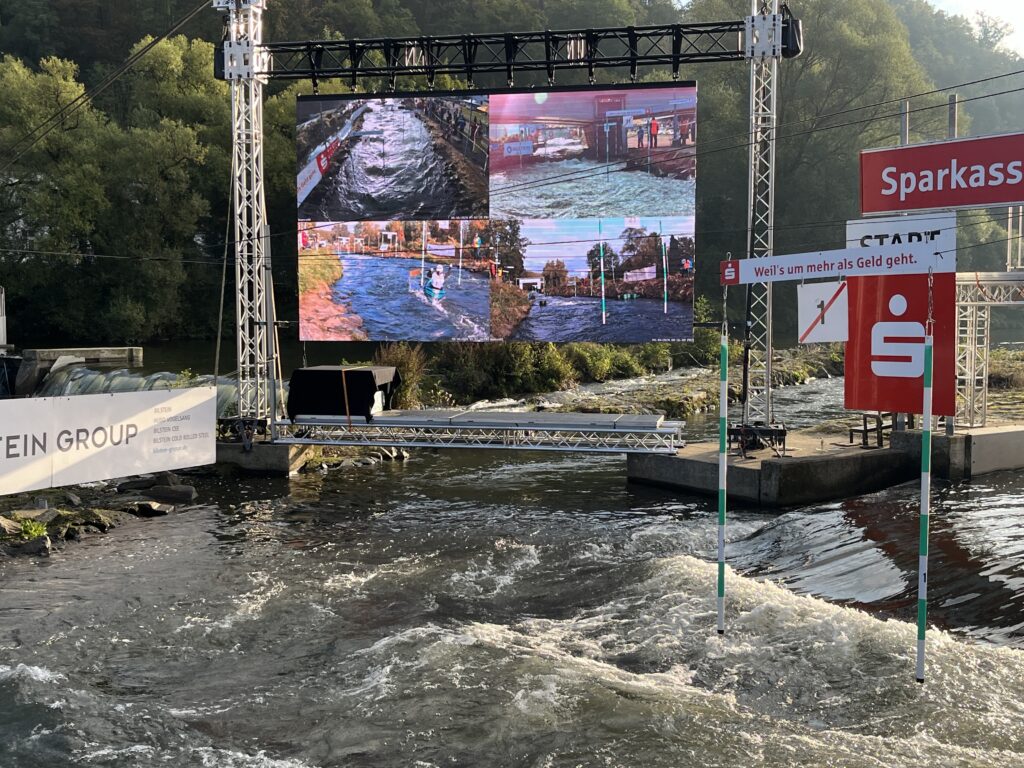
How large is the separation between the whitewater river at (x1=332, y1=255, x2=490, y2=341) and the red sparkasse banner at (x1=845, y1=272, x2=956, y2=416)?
987 cm

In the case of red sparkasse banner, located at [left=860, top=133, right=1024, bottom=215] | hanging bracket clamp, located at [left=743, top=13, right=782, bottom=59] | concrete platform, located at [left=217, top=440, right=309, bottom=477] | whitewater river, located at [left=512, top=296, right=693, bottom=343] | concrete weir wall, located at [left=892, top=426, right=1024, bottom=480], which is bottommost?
concrete platform, located at [left=217, top=440, right=309, bottom=477]

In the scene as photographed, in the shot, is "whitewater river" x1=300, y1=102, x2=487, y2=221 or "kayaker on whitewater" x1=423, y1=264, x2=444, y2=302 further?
"kayaker on whitewater" x1=423, y1=264, x2=444, y2=302

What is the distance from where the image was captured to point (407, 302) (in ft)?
85.4

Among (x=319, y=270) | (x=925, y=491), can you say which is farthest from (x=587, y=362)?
(x=925, y=491)

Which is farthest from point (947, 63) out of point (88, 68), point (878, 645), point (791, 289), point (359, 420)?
point (878, 645)

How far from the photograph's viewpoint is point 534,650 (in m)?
11.3

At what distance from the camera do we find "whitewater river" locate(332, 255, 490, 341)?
85.1ft

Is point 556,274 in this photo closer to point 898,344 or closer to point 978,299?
point 898,344

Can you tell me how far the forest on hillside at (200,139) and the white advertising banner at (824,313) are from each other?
12.9 m

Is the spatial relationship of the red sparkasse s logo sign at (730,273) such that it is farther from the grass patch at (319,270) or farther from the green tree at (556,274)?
the grass patch at (319,270)

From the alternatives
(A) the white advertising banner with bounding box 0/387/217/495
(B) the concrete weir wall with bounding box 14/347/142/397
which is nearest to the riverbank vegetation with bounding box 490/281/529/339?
(A) the white advertising banner with bounding box 0/387/217/495

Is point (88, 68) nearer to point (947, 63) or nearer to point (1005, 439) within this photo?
point (1005, 439)

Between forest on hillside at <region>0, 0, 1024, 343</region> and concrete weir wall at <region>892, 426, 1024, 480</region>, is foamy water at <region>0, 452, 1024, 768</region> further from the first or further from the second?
forest on hillside at <region>0, 0, 1024, 343</region>

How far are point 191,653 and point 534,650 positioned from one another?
13.1 feet
